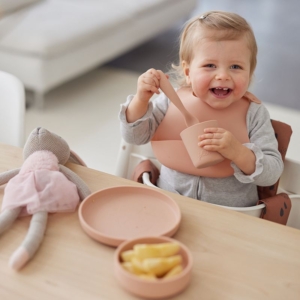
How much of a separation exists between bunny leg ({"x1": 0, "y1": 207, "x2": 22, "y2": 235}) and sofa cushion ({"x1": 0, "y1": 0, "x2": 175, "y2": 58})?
1.99 metres

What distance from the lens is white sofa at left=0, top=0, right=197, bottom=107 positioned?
107 inches

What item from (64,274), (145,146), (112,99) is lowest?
(112,99)

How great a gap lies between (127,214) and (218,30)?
0.53m

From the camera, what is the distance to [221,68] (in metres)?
1.13

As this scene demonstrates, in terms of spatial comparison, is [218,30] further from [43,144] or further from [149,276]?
[149,276]

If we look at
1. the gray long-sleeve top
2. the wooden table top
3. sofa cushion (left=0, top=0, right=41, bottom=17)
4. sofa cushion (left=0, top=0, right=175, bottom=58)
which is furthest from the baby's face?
sofa cushion (left=0, top=0, right=41, bottom=17)

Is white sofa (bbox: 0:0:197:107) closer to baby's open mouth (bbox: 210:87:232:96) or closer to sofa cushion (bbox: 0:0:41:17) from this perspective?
sofa cushion (bbox: 0:0:41:17)

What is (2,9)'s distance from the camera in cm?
292

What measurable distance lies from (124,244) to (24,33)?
90.0 inches

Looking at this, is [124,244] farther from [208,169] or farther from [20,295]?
A: [208,169]

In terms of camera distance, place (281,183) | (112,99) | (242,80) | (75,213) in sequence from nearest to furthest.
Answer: (75,213), (242,80), (281,183), (112,99)

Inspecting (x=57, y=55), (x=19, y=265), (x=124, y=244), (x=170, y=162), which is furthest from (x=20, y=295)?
(x=57, y=55)

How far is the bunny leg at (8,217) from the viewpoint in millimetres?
796

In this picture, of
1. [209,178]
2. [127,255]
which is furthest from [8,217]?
[209,178]
